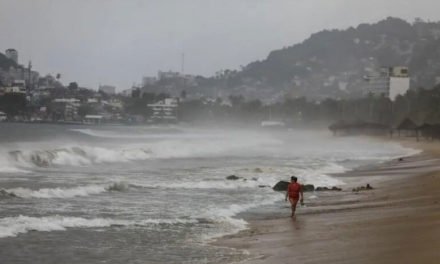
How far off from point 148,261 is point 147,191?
39.0 feet

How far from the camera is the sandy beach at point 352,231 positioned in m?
10.3

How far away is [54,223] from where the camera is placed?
14.2 metres

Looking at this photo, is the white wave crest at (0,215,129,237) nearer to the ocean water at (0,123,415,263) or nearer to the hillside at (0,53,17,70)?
the ocean water at (0,123,415,263)

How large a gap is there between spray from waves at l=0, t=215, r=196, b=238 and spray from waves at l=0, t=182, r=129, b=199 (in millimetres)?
4863

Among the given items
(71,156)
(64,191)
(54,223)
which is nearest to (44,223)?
(54,223)

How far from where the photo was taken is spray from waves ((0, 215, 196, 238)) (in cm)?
1339

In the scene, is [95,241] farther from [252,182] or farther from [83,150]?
[83,150]

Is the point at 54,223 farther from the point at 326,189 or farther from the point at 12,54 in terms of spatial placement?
the point at 12,54

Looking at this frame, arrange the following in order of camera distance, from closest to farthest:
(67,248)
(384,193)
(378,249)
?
1. (378,249)
2. (67,248)
3. (384,193)

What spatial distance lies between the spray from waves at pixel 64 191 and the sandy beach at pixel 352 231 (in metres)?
6.37

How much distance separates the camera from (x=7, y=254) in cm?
1099

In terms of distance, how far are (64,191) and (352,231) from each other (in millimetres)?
10833

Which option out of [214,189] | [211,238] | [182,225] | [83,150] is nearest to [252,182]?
[214,189]

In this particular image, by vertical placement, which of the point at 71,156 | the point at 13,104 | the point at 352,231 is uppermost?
the point at 13,104
